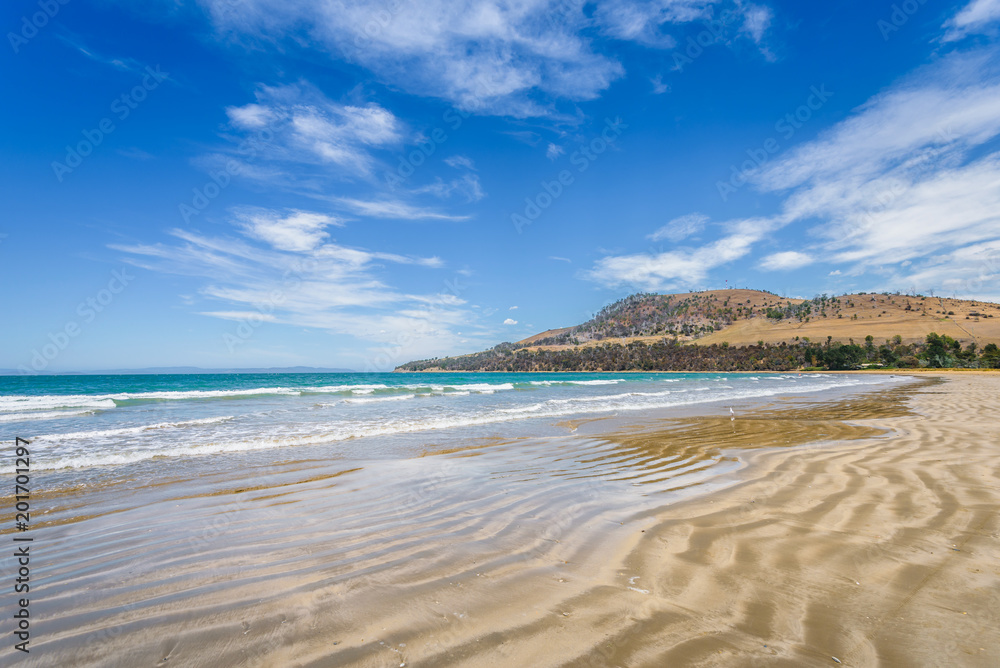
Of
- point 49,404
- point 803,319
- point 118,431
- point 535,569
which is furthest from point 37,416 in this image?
point 803,319

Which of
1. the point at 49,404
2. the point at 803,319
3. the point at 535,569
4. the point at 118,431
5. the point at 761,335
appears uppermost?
the point at 803,319

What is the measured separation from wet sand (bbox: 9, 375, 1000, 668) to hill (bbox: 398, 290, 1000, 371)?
313 feet

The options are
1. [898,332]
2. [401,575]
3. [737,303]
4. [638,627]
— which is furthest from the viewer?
[737,303]

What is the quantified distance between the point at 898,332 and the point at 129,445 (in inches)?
5204

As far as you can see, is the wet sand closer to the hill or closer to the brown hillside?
the hill

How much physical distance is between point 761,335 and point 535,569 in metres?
139

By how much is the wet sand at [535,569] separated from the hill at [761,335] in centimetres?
9544

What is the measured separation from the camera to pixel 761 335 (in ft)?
397

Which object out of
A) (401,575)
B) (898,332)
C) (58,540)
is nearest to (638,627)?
(401,575)

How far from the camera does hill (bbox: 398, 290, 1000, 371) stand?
87.0 m

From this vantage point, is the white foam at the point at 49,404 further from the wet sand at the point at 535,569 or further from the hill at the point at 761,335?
the hill at the point at 761,335

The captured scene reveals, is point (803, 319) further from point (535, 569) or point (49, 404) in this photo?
point (49, 404)

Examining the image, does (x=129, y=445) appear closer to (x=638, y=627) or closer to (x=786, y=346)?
Result: (x=638, y=627)

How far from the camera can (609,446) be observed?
33.6 feet
